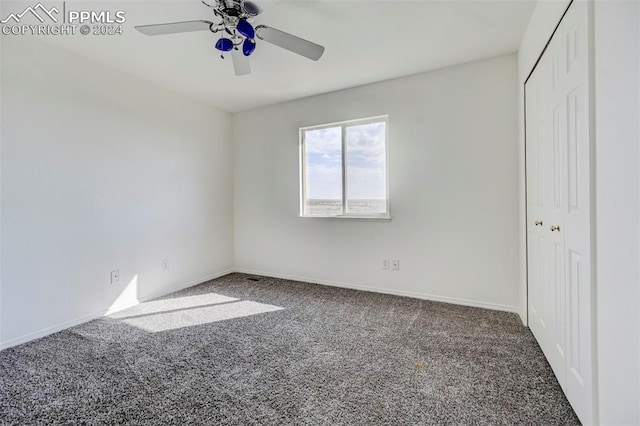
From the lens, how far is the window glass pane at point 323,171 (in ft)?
11.7

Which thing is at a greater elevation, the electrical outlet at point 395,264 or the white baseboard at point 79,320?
the electrical outlet at point 395,264

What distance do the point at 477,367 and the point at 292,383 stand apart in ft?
3.83

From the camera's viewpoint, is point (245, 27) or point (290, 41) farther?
point (290, 41)

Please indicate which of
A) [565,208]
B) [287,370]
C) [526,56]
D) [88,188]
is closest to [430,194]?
[526,56]

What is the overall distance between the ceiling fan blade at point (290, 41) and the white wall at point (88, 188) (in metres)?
1.91

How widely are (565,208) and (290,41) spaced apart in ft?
6.09

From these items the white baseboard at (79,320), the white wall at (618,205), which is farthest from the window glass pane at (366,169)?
the white baseboard at (79,320)

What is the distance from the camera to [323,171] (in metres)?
3.66

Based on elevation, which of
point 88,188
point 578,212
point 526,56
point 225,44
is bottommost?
point 578,212

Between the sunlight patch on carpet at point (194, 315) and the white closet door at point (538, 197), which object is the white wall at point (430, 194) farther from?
the sunlight patch on carpet at point (194, 315)

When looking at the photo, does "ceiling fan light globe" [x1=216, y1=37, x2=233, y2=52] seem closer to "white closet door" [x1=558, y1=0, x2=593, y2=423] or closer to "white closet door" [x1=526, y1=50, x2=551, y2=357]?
"white closet door" [x1=558, y1=0, x2=593, y2=423]

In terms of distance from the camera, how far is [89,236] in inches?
103

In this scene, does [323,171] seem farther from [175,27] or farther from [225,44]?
[175,27]

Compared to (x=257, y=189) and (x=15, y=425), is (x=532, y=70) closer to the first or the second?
(x=257, y=189)
